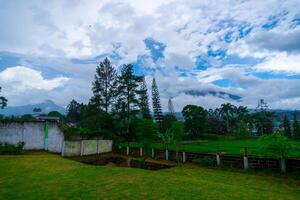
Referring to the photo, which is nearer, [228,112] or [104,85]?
[104,85]

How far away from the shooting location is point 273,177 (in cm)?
1131

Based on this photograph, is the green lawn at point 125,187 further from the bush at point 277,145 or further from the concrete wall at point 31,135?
the concrete wall at point 31,135

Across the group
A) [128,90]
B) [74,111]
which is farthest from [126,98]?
[74,111]

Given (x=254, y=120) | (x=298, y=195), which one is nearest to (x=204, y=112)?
(x=254, y=120)

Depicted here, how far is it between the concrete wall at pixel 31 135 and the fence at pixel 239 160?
8.12 m

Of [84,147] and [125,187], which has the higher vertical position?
[84,147]

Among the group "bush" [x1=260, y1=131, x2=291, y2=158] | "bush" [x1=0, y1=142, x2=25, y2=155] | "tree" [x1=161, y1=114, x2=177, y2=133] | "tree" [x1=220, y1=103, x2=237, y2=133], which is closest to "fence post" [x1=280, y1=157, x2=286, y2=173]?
"bush" [x1=260, y1=131, x2=291, y2=158]

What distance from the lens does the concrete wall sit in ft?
62.6

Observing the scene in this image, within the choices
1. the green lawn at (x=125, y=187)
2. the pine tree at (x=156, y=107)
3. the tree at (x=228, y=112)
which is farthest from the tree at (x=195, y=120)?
the green lawn at (x=125, y=187)

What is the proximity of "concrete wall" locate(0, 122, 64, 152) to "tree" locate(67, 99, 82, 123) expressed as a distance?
43350mm

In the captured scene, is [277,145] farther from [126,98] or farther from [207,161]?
[126,98]

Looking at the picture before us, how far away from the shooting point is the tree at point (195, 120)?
4644 cm

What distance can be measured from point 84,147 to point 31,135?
4.53 m

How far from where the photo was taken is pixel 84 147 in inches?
784
